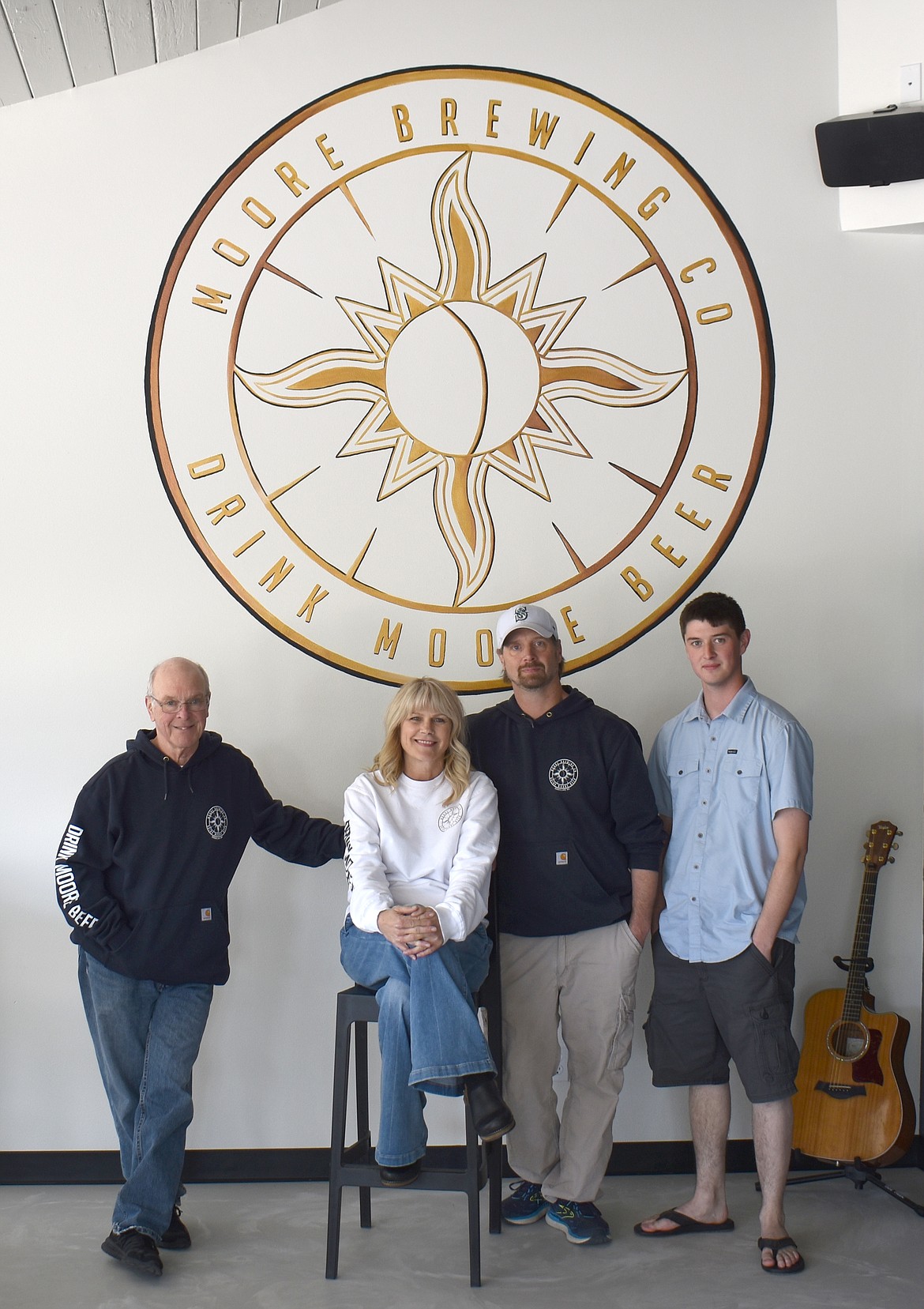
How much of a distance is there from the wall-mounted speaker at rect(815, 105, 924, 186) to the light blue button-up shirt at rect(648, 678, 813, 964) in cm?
155

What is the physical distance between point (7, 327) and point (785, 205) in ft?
7.81

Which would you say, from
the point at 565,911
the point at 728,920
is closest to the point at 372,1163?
the point at 565,911

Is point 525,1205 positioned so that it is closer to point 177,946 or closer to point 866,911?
point 177,946

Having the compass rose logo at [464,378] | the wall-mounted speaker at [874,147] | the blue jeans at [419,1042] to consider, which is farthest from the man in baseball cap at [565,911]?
the wall-mounted speaker at [874,147]

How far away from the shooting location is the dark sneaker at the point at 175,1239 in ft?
8.99

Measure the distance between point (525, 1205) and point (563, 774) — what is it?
1135 millimetres

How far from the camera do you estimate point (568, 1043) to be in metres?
2.94

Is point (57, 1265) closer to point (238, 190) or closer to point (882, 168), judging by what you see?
point (238, 190)

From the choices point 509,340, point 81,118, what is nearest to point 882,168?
point 509,340

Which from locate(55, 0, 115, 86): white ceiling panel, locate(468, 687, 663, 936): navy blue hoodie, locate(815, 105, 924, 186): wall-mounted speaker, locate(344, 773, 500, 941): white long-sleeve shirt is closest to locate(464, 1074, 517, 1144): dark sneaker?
locate(344, 773, 500, 941): white long-sleeve shirt

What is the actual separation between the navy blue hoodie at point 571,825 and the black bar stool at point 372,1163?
0.20 metres

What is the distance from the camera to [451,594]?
130 inches

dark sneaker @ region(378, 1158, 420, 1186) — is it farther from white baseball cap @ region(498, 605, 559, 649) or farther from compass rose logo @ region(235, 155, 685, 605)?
compass rose logo @ region(235, 155, 685, 605)

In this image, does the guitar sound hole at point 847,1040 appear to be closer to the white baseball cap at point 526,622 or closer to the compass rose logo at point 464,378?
the white baseball cap at point 526,622
